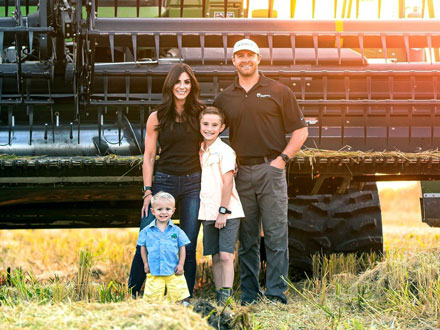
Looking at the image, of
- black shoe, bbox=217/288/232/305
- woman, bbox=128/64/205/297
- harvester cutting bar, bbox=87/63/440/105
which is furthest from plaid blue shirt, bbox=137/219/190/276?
harvester cutting bar, bbox=87/63/440/105

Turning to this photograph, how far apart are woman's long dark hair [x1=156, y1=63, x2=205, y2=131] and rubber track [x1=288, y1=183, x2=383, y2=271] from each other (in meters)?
1.68

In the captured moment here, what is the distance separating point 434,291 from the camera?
4.71m

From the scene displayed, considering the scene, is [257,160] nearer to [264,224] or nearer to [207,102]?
[264,224]

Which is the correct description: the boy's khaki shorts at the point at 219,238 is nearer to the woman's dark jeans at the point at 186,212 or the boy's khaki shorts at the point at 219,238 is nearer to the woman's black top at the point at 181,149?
the woman's dark jeans at the point at 186,212

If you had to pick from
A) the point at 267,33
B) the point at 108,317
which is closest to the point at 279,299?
the point at 108,317

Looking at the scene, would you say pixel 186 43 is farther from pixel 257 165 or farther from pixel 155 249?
pixel 155 249

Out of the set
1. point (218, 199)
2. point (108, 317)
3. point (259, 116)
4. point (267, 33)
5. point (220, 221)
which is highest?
point (267, 33)

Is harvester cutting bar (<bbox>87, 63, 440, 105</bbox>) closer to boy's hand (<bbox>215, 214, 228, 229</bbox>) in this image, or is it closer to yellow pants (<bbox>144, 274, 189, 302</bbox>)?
boy's hand (<bbox>215, 214, 228, 229</bbox>)

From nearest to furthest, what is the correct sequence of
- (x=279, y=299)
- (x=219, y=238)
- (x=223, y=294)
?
(x=223, y=294) < (x=219, y=238) < (x=279, y=299)

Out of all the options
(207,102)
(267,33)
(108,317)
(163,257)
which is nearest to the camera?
(108,317)

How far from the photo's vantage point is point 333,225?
6.64 meters

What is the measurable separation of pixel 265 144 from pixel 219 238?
67 centimetres

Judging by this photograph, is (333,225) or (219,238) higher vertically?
(219,238)

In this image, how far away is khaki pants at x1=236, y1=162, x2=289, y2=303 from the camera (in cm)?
534
